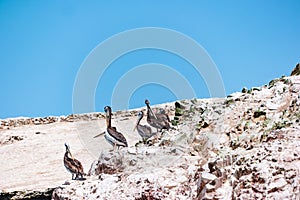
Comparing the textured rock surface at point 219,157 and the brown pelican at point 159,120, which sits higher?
the brown pelican at point 159,120

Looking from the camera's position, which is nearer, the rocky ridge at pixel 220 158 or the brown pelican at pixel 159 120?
the rocky ridge at pixel 220 158

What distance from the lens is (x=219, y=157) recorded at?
6.27 metres

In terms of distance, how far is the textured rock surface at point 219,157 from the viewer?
18.1 ft

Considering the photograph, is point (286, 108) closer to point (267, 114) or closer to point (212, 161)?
point (267, 114)

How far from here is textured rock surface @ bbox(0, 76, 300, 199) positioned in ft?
18.1

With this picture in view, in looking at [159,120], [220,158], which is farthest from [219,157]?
[159,120]

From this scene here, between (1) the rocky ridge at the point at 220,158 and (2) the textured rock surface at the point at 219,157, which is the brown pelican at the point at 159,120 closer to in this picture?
(2) the textured rock surface at the point at 219,157

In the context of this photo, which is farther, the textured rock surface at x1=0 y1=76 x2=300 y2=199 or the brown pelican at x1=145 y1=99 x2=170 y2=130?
the brown pelican at x1=145 y1=99 x2=170 y2=130

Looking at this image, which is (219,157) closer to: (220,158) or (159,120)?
(220,158)

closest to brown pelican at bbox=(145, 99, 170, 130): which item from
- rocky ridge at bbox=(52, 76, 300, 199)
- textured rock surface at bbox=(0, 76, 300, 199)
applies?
textured rock surface at bbox=(0, 76, 300, 199)

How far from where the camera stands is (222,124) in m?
7.59

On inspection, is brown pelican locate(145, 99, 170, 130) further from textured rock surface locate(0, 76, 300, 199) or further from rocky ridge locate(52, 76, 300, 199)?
rocky ridge locate(52, 76, 300, 199)

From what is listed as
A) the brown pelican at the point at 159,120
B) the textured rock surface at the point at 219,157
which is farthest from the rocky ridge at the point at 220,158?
the brown pelican at the point at 159,120

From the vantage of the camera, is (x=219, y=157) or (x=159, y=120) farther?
(x=159, y=120)
